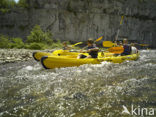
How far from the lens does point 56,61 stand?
15.7 ft

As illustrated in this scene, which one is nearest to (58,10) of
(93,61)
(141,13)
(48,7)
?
(48,7)

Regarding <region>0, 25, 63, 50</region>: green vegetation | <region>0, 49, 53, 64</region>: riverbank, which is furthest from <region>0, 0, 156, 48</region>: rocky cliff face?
<region>0, 49, 53, 64</region>: riverbank

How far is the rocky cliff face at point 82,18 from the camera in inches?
682

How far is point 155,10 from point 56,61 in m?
28.0

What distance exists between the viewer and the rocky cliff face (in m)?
17.3

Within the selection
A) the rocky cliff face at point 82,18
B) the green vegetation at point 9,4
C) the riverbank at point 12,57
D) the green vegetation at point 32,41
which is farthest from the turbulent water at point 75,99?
the green vegetation at point 9,4

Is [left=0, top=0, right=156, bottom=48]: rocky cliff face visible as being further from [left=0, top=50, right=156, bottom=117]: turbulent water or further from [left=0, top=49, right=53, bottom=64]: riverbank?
[left=0, top=50, right=156, bottom=117]: turbulent water

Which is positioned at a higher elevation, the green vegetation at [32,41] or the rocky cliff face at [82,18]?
the rocky cliff face at [82,18]

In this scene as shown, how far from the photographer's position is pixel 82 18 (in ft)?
63.7

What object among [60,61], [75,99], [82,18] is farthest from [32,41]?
[75,99]

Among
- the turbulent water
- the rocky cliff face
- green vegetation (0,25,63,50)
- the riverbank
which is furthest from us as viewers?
the rocky cliff face

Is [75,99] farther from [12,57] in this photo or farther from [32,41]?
[32,41]

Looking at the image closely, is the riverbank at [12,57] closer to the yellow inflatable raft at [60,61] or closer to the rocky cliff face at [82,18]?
the yellow inflatable raft at [60,61]

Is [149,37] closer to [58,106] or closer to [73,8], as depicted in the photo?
[73,8]
